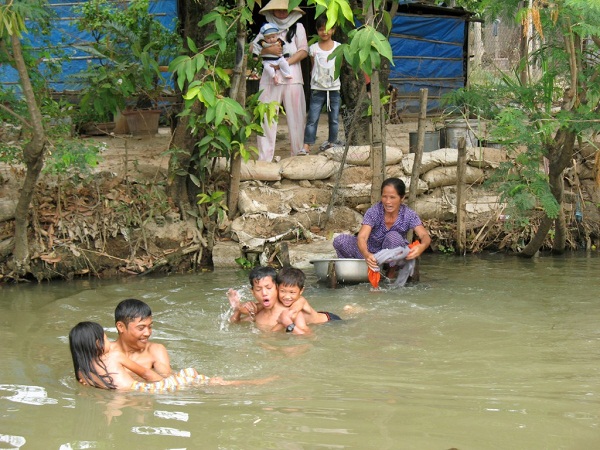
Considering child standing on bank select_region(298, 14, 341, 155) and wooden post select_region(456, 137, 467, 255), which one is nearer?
wooden post select_region(456, 137, 467, 255)

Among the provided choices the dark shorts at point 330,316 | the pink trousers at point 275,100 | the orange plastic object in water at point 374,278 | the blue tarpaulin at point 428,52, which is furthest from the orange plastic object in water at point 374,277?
the blue tarpaulin at point 428,52

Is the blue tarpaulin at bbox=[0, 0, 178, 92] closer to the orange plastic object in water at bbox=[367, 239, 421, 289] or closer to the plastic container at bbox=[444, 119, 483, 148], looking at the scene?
the plastic container at bbox=[444, 119, 483, 148]

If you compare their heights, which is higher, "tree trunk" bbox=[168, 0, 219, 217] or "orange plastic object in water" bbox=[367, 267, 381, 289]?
"tree trunk" bbox=[168, 0, 219, 217]

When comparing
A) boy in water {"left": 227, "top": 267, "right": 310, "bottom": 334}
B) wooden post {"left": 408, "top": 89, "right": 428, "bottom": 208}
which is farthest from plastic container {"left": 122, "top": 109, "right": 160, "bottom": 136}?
boy in water {"left": 227, "top": 267, "right": 310, "bottom": 334}

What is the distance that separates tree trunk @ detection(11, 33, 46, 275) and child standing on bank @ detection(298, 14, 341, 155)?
3352mm

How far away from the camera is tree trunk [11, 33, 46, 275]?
725 cm

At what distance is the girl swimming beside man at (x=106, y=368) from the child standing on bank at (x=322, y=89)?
17.5ft

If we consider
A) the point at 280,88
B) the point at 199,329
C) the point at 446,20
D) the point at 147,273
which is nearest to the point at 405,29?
the point at 446,20

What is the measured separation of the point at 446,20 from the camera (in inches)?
552

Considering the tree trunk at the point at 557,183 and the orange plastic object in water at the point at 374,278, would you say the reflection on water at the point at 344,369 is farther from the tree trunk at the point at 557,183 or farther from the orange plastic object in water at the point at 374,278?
the tree trunk at the point at 557,183

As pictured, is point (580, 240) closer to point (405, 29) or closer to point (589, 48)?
point (589, 48)

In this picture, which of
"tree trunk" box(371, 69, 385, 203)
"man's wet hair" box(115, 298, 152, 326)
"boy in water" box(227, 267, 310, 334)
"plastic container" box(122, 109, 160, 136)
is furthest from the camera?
"plastic container" box(122, 109, 160, 136)

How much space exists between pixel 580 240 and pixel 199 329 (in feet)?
17.6

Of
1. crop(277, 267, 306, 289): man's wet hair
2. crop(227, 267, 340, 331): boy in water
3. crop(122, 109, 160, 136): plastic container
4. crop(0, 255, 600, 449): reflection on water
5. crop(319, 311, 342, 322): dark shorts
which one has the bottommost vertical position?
crop(0, 255, 600, 449): reflection on water
